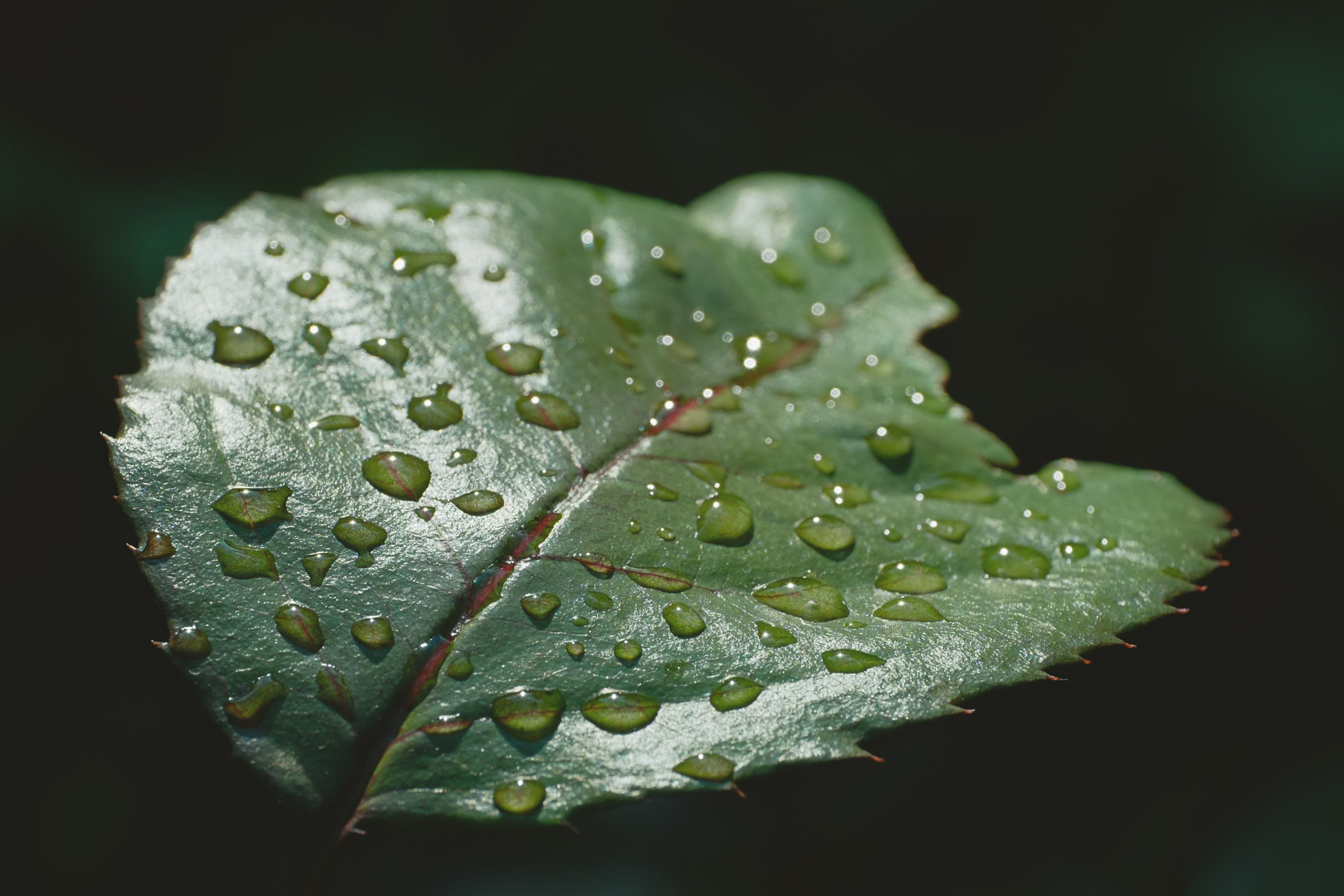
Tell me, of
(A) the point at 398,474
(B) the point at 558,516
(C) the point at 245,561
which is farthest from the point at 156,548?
(B) the point at 558,516

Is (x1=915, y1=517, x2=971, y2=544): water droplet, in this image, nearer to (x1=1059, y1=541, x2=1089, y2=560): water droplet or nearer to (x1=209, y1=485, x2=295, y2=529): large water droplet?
(x1=1059, y1=541, x2=1089, y2=560): water droplet

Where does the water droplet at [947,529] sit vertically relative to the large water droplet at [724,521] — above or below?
above

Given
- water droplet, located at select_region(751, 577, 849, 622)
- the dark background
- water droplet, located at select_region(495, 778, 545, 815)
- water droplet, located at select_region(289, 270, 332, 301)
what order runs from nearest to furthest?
water droplet, located at select_region(495, 778, 545, 815) < water droplet, located at select_region(751, 577, 849, 622) < water droplet, located at select_region(289, 270, 332, 301) < the dark background

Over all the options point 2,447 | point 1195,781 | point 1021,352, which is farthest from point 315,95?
point 1195,781

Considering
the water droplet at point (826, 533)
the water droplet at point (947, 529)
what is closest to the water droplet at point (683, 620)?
the water droplet at point (826, 533)

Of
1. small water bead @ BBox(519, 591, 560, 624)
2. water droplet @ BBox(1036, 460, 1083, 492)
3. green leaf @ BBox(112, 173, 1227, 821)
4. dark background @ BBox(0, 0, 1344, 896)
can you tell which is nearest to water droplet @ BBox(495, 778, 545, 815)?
green leaf @ BBox(112, 173, 1227, 821)

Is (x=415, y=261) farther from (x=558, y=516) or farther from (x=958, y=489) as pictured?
(x=958, y=489)

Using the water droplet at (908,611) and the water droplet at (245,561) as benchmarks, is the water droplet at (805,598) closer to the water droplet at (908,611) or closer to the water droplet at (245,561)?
the water droplet at (908,611)
